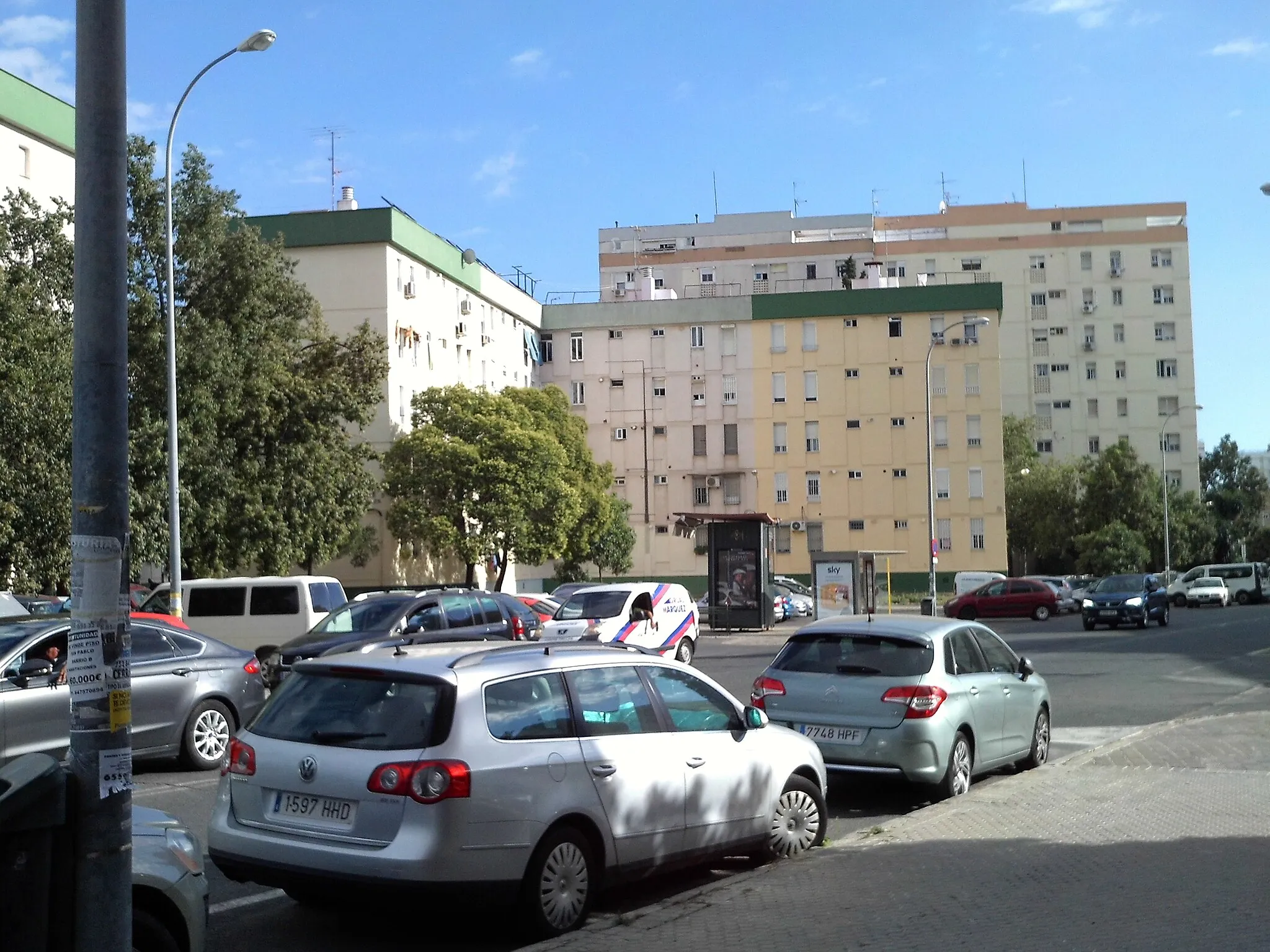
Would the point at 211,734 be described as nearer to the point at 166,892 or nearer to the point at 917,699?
Result: the point at 917,699

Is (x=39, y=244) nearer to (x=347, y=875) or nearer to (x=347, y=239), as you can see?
(x=347, y=239)

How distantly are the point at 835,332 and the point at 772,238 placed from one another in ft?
74.3

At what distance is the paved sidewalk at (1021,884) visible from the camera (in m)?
6.36

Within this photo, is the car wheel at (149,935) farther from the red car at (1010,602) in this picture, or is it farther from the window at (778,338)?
the window at (778,338)

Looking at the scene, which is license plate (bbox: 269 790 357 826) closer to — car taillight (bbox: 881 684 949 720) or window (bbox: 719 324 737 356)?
car taillight (bbox: 881 684 949 720)

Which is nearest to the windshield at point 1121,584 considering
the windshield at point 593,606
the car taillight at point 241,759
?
the windshield at point 593,606

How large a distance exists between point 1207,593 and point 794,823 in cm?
5527

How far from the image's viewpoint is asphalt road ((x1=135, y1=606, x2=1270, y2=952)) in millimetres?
7207

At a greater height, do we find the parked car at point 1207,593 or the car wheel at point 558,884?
the car wheel at point 558,884

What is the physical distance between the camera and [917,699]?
10.7 metres

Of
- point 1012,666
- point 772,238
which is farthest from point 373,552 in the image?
point 772,238

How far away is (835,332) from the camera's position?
230ft

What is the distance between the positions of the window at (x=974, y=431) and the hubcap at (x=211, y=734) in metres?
59.7

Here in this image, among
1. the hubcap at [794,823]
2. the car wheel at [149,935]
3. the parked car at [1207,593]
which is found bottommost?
the parked car at [1207,593]
